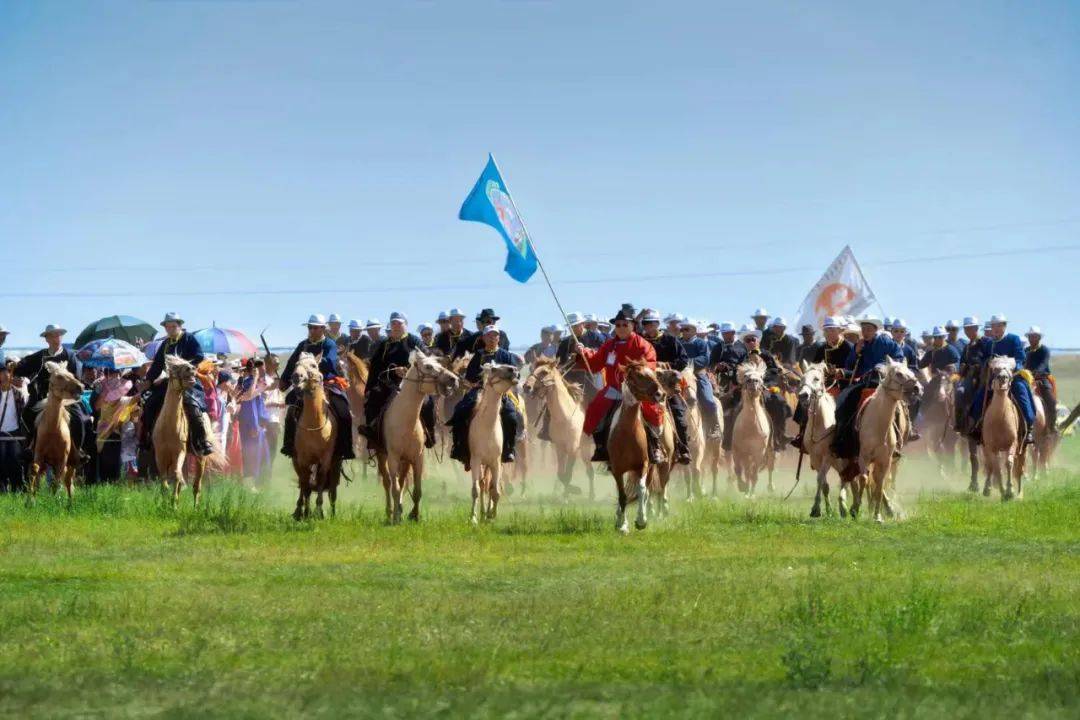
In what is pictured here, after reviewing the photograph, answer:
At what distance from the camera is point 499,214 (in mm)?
25625

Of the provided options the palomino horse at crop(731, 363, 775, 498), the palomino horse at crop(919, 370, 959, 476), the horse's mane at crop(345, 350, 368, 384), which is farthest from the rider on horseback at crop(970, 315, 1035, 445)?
the horse's mane at crop(345, 350, 368, 384)

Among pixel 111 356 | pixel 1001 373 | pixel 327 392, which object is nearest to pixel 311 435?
pixel 327 392

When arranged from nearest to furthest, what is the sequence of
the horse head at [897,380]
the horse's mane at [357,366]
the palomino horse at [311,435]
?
the horse head at [897,380]
the palomino horse at [311,435]
the horse's mane at [357,366]

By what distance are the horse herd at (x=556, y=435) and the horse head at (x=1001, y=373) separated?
15 millimetres

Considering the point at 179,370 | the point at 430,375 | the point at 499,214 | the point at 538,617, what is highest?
the point at 499,214

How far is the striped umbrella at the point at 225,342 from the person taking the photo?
36031mm

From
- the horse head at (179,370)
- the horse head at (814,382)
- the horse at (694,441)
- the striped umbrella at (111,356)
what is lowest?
the horse at (694,441)

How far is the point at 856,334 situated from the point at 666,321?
8907 millimetres

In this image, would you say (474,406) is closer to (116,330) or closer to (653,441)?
(653,441)

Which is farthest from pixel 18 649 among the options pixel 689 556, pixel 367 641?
pixel 689 556

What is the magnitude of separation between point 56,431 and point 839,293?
2703cm

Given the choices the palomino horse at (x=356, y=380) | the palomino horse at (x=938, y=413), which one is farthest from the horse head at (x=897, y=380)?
the palomino horse at (x=938, y=413)

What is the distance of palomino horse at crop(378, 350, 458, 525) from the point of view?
20562 millimetres

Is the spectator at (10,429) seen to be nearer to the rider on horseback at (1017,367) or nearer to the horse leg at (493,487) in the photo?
the horse leg at (493,487)
